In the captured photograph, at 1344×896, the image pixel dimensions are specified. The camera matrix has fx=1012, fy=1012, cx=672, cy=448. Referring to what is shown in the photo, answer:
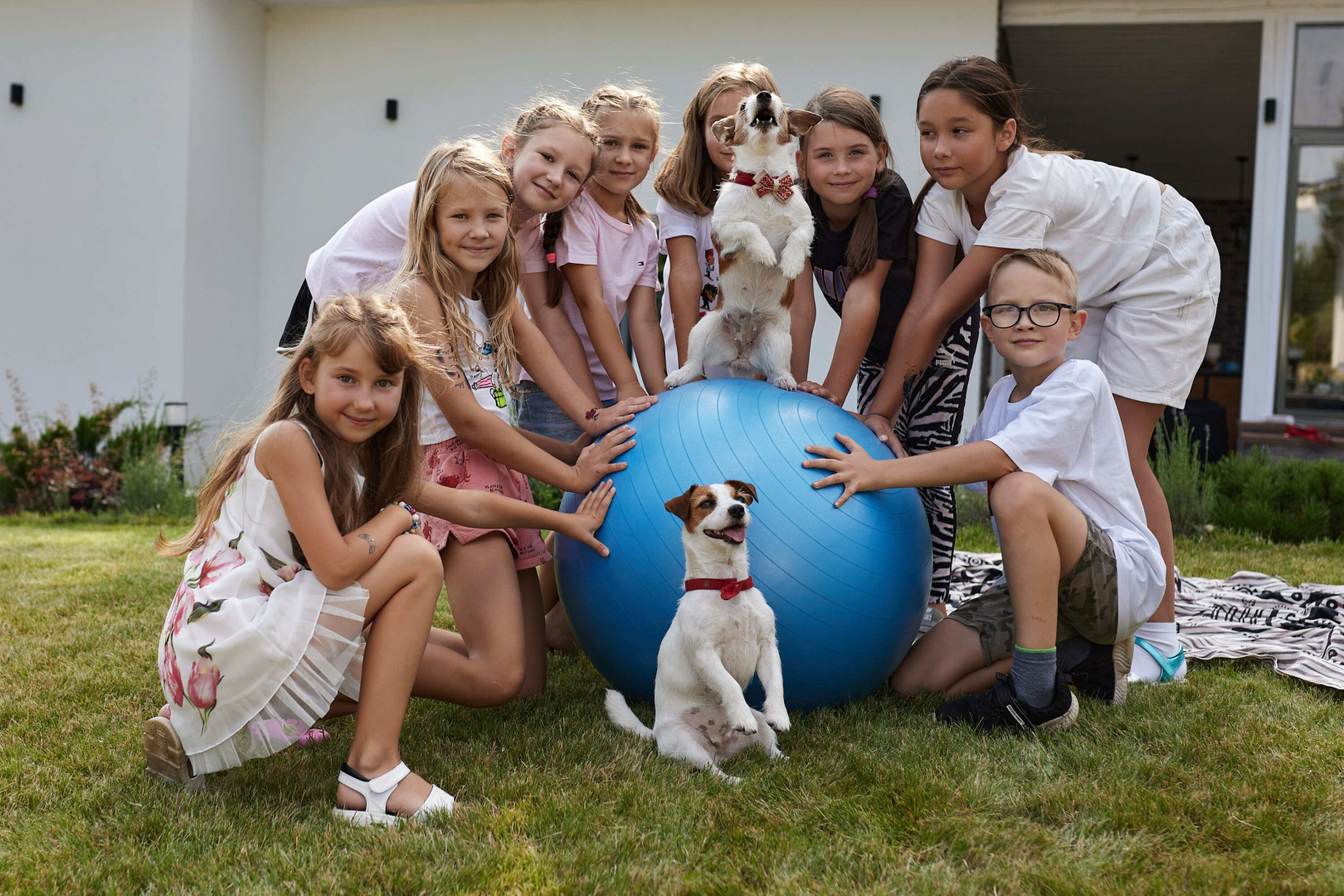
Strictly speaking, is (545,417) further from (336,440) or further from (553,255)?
(336,440)

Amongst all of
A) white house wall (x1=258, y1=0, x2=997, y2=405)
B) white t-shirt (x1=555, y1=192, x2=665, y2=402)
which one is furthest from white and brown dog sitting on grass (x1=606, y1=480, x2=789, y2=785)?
white house wall (x1=258, y1=0, x2=997, y2=405)

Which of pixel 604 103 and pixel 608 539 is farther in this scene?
pixel 604 103

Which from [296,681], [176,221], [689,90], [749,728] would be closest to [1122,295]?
[749,728]

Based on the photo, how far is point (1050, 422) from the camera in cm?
317

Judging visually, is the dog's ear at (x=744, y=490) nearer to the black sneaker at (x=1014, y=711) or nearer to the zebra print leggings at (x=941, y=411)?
the black sneaker at (x=1014, y=711)

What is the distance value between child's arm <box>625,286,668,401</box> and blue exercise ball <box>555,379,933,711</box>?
2.26 ft

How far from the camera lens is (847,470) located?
3.07 meters

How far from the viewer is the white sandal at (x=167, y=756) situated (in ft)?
8.68

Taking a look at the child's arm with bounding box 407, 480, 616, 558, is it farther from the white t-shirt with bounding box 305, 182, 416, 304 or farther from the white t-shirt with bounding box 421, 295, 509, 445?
the white t-shirt with bounding box 305, 182, 416, 304

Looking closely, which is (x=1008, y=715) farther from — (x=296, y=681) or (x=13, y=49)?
(x=13, y=49)

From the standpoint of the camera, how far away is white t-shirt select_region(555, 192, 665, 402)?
12.9 ft

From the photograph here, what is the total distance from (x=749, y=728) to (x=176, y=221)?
30.1ft

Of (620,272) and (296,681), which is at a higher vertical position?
(620,272)

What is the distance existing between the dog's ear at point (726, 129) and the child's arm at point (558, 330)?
90cm
